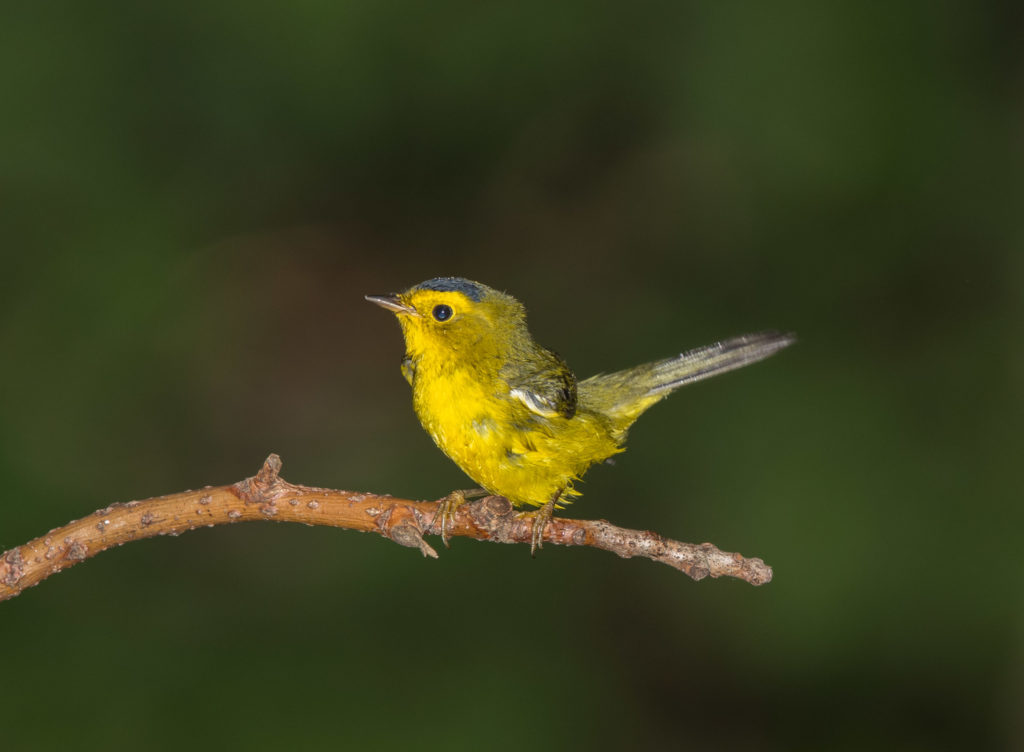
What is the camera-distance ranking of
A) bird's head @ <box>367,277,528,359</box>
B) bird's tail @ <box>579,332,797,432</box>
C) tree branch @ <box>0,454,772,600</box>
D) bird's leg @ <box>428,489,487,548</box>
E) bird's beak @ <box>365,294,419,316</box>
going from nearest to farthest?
tree branch @ <box>0,454,772,600</box>
bird's leg @ <box>428,489,487,548</box>
bird's beak @ <box>365,294,419,316</box>
bird's head @ <box>367,277,528,359</box>
bird's tail @ <box>579,332,797,432</box>

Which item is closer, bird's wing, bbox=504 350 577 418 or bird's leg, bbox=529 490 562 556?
bird's leg, bbox=529 490 562 556

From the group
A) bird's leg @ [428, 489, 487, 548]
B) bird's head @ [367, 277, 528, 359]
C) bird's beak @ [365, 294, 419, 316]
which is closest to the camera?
bird's leg @ [428, 489, 487, 548]

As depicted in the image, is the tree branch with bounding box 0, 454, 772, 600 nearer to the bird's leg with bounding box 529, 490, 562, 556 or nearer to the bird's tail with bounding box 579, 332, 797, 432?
the bird's leg with bounding box 529, 490, 562, 556

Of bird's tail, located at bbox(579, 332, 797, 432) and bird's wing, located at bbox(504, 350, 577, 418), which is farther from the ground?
bird's tail, located at bbox(579, 332, 797, 432)

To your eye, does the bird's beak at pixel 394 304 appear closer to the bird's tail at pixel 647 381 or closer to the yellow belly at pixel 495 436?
the yellow belly at pixel 495 436

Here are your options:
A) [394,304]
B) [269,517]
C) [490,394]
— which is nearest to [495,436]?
[490,394]

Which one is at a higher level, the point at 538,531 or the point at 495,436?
the point at 495,436

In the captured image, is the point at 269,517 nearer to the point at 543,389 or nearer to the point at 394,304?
the point at 394,304

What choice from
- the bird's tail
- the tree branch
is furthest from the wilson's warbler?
the bird's tail

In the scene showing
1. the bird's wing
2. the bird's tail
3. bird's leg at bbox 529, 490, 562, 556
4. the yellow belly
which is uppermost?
the bird's tail

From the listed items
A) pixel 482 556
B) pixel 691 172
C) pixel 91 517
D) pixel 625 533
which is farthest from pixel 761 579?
pixel 691 172
